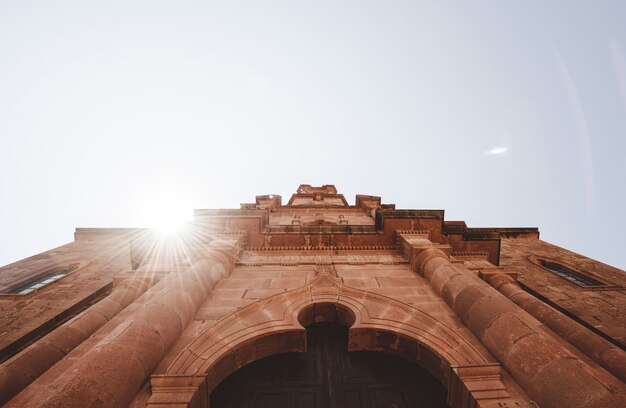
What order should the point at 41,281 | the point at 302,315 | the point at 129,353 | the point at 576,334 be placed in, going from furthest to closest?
1. the point at 41,281
2. the point at 302,315
3. the point at 576,334
4. the point at 129,353

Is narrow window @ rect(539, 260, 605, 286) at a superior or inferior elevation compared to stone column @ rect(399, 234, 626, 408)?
inferior

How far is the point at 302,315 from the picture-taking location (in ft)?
17.7

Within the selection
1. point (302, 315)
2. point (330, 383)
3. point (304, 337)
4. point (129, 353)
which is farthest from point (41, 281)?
point (330, 383)

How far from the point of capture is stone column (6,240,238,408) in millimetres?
2932

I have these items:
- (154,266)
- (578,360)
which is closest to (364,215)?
(154,266)

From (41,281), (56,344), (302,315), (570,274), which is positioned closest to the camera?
(56,344)

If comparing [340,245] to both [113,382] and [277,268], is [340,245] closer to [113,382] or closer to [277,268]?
[277,268]

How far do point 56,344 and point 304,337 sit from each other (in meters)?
4.12

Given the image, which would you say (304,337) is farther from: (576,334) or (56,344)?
(576,334)

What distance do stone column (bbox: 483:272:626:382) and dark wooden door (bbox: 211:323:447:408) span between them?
2539 mm

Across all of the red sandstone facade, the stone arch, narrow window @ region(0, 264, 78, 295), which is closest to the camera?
the red sandstone facade

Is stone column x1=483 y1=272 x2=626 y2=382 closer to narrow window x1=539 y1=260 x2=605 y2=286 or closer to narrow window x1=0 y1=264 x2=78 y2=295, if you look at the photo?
narrow window x1=539 y1=260 x2=605 y2=286

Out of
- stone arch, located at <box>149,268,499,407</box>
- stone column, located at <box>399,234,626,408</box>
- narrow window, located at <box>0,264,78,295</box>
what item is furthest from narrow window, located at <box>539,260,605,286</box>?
narrow window, located at <box>0,264,78,295</box>

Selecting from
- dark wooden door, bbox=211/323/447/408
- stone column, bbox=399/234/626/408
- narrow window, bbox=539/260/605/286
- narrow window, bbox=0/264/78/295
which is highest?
stone column, bbox=399/234/626/408
